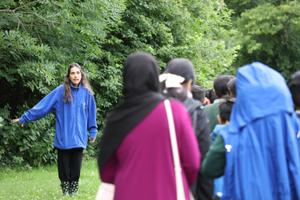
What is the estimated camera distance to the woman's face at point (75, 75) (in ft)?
33.0

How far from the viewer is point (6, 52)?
13.8 metres

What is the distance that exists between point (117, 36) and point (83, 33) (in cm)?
421

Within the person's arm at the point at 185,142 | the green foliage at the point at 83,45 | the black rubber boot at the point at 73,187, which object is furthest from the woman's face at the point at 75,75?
the person's arm at the point at 185,142

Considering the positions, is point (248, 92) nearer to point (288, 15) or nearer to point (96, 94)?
point (96, 94)

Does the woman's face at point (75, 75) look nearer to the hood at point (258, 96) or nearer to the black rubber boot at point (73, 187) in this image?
the black rubber boot at point (73, 187)

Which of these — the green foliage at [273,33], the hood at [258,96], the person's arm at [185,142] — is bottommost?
the person's arm at [185,142]

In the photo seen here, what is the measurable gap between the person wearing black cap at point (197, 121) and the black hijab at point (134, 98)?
91cm

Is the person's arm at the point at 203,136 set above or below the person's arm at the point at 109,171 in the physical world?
above

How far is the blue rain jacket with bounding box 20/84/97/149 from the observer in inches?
397

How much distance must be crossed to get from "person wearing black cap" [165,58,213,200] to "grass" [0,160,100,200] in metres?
4.65

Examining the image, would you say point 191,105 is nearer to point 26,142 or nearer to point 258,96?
point 258,96

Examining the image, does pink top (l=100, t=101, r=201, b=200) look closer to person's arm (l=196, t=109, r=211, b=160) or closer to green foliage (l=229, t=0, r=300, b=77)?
person's arm (l=196, t=109, r=211, b=160)

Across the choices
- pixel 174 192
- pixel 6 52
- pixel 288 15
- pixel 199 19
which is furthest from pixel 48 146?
pixel 288 15

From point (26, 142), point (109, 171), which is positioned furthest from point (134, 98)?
point (26, 142)
